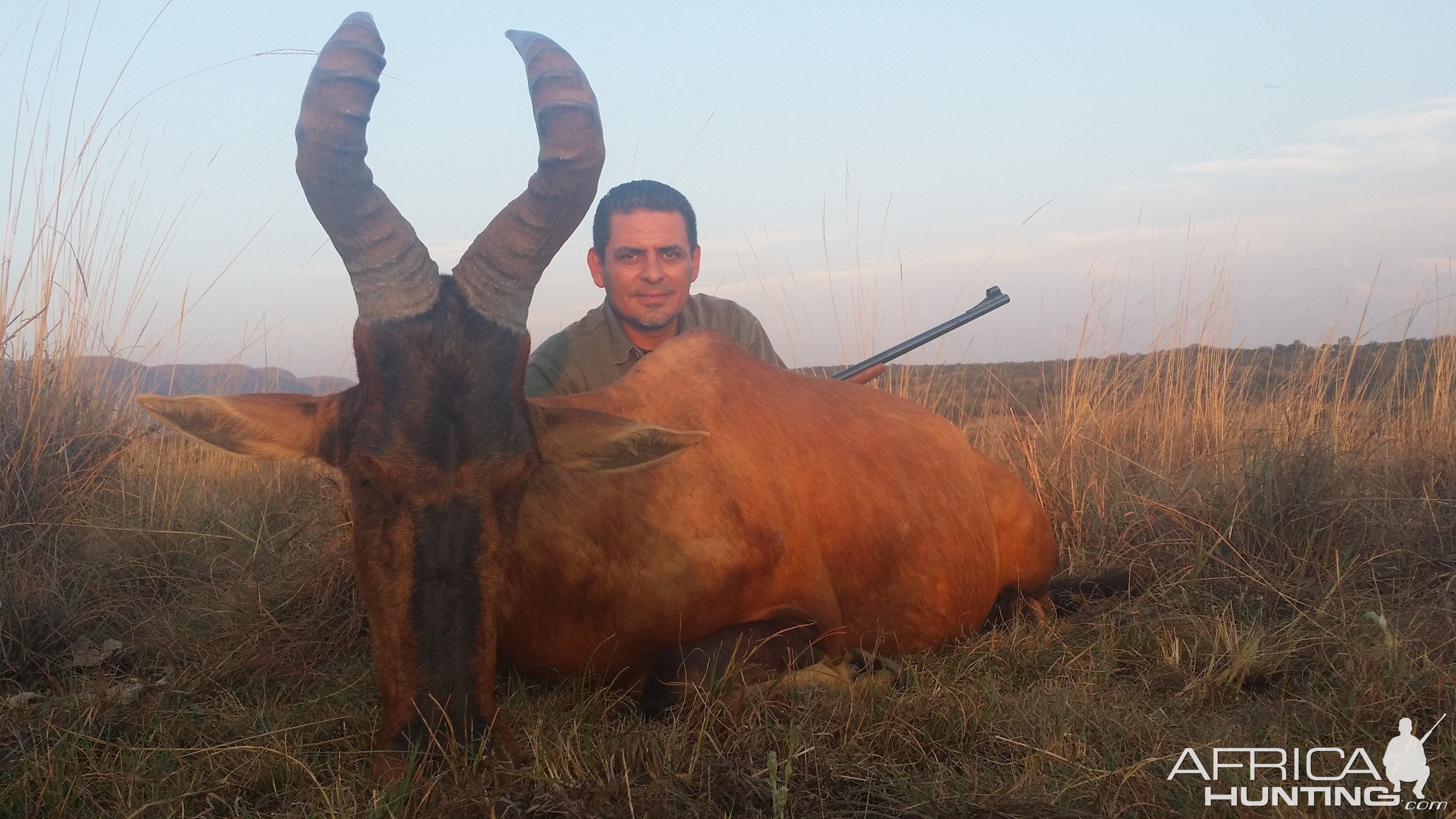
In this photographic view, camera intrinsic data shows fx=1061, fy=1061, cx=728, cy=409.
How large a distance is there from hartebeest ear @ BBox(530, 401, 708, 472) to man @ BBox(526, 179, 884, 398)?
→ 114 inches

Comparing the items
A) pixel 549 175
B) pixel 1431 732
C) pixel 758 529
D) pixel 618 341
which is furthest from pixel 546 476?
pixel 1431 732

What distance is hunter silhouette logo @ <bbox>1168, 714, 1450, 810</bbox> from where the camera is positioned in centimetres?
279

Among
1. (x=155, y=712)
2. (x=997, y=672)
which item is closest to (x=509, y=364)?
(x=155, y=712)

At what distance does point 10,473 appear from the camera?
5.54 m

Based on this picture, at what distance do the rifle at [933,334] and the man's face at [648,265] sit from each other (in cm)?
151

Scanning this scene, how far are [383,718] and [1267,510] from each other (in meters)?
4.96

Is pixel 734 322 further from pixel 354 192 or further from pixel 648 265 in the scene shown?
pixel 354 192

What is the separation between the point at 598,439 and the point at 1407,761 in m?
2.65

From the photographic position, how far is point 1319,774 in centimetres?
308

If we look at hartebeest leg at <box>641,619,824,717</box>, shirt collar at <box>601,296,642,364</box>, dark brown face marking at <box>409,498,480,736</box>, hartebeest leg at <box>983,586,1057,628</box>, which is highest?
shirt collar at <box>601,296,642,364</box>

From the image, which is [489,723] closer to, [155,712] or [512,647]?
[512,647]

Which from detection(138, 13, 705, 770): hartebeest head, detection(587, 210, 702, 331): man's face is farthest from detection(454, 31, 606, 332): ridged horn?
detection(587, 210, 702, 331): man's face

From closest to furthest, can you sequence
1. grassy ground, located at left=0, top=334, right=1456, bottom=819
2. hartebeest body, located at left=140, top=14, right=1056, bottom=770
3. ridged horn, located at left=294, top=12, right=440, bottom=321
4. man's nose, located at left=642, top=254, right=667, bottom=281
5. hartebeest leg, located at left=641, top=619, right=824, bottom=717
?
grassy ground, located at left=0, top=334, right=1456, bottom=819 < hartebeest body, located at left=140, top=14, right=1056, bottom=770 < ridged horn, located at left=294, top=12, right=440, bottom=321 < hartebeest leg, located at left=641, top=619, right=824, bottom=717 < man's nose, located at left=642, top=254, right=667, bottom=281

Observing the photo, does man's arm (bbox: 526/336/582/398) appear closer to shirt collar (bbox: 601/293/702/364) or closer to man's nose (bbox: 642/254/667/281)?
shirt collar (bbox: 601/293/702/364)
